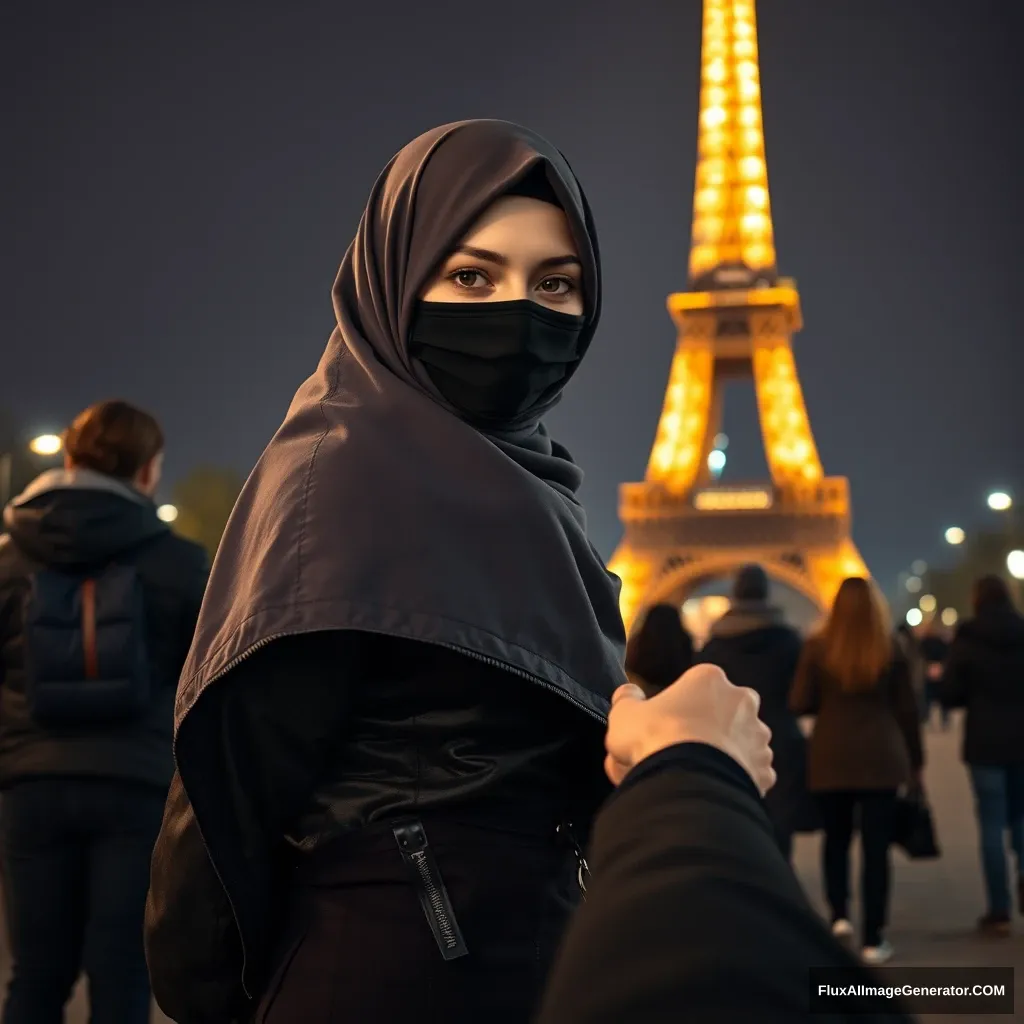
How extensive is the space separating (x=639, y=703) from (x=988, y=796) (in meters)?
7.07

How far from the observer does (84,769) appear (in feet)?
11.8

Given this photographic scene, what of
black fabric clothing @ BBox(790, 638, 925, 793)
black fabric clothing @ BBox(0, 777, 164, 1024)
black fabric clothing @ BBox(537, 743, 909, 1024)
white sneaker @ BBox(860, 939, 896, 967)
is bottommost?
white sneaker @ BBox(860, 939, 896, 967)

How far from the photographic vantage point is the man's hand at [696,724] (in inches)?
40.8

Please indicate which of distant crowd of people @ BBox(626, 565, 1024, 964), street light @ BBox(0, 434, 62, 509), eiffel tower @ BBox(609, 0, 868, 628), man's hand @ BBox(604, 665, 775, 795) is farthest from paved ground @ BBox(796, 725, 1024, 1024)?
eiffel tower @ BBox(609, 0, 868, 628)

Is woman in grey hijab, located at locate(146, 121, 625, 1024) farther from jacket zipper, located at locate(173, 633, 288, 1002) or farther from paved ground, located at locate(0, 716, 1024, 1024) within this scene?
paved ground, located at locate(0, 716, 1024, 1024)

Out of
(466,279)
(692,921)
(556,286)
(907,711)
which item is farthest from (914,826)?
(692,921)

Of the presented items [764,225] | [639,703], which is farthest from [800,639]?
[764,225]

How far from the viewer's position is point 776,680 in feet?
24.0

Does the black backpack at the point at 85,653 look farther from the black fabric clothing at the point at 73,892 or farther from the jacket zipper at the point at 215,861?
the jacket zipper at the point at 215,861

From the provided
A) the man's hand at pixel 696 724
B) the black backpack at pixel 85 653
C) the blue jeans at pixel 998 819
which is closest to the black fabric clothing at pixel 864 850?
the blue jeans at pixel 998 819

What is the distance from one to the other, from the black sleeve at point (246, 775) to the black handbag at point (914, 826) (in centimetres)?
583

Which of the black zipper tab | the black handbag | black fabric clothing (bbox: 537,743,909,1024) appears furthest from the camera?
the black handbag

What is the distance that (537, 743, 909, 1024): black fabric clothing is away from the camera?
79cm

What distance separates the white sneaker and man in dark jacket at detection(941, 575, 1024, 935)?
804 millimetres
